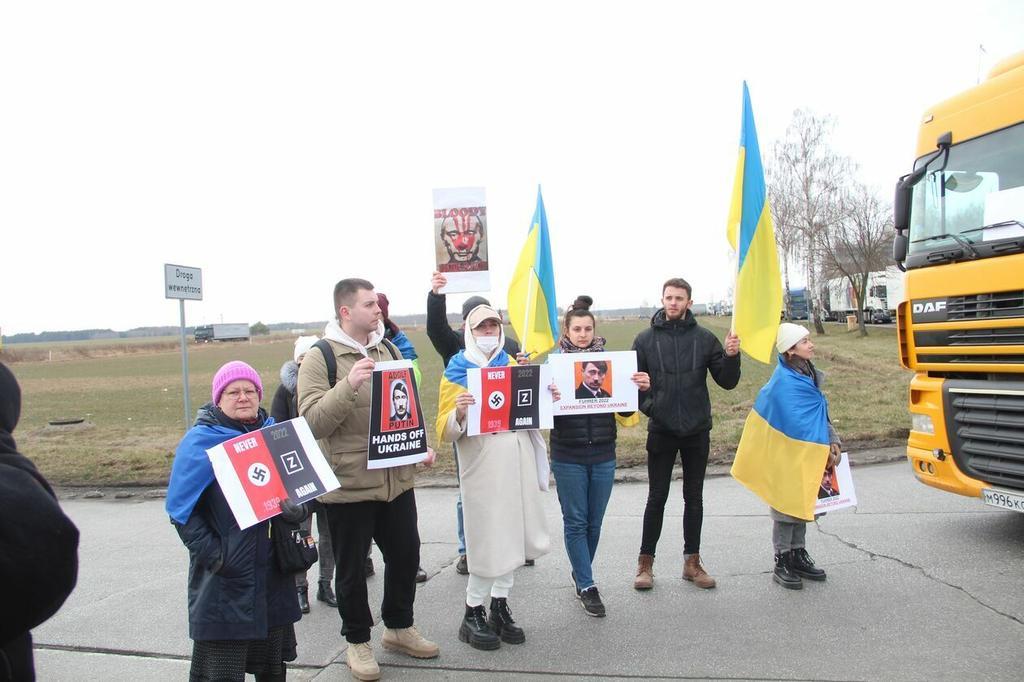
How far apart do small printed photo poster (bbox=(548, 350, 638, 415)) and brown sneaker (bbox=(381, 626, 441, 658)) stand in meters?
1.61

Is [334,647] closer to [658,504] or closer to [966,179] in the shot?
[658,504]

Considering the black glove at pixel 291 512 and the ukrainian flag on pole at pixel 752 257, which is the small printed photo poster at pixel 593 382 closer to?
the ukrainian flag on pole at pixel 752 257

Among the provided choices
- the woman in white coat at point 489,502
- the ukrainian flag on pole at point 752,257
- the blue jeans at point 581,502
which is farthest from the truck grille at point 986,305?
the woman in white coat at point 489,502

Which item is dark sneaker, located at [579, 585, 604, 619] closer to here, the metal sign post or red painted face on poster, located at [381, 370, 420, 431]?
red painted face on poster, located at [381, 370, 420, 431]

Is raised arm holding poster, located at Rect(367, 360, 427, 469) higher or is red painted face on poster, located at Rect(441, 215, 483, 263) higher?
red painted face on poster, located at Rect(441, 215, 483, 263)

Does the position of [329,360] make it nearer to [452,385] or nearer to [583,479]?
[452,385]

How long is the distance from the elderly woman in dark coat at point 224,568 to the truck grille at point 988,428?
4705 mm

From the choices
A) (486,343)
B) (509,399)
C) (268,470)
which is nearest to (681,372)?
(509,399)

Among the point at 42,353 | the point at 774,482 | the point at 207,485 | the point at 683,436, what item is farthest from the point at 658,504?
the point at 42,353

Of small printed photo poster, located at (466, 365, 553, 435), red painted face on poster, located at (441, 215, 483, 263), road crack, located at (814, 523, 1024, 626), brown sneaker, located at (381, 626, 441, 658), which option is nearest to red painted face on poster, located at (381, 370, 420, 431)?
small printed photo poster, located at (466, 365, 553, 435)

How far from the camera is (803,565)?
4887 millimetres

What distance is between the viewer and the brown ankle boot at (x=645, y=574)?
15.7ft

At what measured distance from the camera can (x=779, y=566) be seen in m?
4.85

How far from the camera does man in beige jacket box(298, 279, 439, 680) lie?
3.76 meters
